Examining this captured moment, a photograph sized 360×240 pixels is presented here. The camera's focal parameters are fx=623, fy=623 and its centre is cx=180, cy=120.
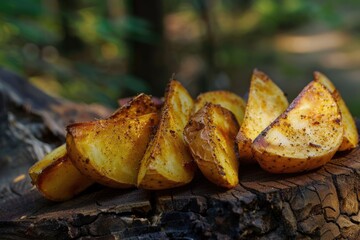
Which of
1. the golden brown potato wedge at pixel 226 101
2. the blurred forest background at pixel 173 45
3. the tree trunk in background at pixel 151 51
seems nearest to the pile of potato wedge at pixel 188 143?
the golden brown potato wedge at pixel 226 101

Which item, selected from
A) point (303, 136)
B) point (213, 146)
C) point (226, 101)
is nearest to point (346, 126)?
point (303, 136)

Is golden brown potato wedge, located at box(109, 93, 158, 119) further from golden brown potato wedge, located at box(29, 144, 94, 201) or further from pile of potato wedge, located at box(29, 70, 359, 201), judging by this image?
golden brown potato wedge, located at box(29, 144, 94, 201)

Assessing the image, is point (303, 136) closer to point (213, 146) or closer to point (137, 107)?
point (213, 146)

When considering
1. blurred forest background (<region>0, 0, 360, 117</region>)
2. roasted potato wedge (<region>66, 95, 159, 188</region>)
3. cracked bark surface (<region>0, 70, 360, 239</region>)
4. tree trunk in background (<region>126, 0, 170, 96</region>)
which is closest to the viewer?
cracked bark surface (<region>0, 70, 360, 239</region>)

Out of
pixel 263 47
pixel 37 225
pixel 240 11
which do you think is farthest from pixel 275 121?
pixel 240 11

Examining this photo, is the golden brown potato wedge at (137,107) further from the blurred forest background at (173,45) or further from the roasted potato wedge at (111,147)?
the blurred forest background at (173,45)

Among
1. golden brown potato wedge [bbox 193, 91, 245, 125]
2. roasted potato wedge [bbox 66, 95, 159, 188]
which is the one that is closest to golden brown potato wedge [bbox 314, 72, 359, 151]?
golden brown potato wedge [bbox 193, 91, 245, 125]
